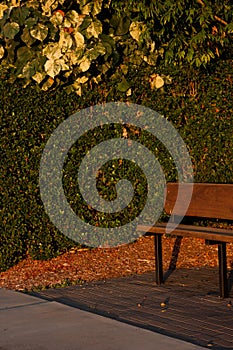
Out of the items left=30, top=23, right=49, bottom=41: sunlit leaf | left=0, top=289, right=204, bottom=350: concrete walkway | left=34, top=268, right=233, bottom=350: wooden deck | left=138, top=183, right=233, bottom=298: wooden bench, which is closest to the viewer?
left=0, top=289, right=204, bottom=350: concrete walkway

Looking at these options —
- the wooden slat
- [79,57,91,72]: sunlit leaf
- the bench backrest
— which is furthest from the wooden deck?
[79,57,91,72]: sunlit leaf

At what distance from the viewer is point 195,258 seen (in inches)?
349

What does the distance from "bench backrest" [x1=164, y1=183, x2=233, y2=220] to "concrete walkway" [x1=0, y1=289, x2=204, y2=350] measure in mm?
1901

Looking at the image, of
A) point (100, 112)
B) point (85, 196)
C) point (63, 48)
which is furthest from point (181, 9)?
point (85, 196)

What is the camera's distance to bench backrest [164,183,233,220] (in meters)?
7.26

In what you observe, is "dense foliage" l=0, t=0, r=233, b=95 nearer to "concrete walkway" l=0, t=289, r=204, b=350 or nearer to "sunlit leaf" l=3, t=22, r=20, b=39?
"sunlit leaf" l=3, t=22, r=20, b=39

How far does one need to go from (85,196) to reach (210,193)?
2.21 metres

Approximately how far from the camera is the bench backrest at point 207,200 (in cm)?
726

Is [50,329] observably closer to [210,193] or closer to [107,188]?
[210,193]

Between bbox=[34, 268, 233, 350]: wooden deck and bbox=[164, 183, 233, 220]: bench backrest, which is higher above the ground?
bbox=[164, 183, 233, 220]: bench backrest

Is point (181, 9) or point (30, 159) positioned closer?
point (181, 9)

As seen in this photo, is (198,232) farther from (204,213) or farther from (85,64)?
(85,64)

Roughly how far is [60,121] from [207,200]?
2278mm

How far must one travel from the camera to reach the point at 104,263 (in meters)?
8.72
